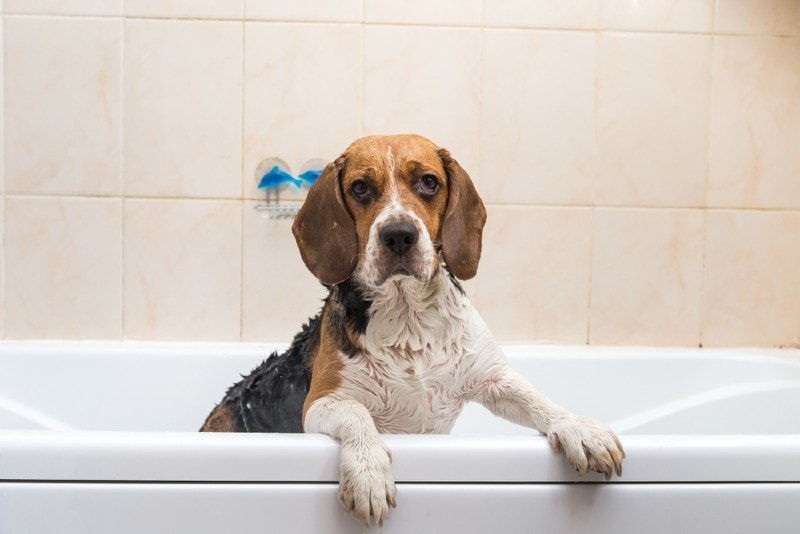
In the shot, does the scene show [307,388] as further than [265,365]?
No

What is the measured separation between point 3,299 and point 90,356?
0.48 meters

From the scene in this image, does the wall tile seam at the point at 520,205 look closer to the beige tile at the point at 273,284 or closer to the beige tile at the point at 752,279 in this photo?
the beige tile at the point at 752,279

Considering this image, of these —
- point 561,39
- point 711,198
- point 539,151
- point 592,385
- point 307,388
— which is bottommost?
point 592,385

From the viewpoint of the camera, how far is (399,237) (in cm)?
140

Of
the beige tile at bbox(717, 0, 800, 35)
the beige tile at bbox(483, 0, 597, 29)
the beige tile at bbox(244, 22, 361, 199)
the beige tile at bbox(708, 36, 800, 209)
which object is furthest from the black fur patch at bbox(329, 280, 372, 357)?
the beige tile at bbox(717, 0, 800, 35)

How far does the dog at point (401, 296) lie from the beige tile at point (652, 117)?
127cm

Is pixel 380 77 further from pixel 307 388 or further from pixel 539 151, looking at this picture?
pixel 307 388

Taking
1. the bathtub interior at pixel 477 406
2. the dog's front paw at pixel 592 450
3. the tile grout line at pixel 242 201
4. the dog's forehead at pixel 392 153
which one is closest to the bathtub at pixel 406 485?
the dog's front paw at pixel 592 450

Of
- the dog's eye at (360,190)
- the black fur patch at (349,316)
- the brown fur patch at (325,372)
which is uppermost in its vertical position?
the dog's eye at (360,190)

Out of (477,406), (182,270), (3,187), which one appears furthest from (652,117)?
(3,187)

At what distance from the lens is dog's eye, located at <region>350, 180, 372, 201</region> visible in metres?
1.52

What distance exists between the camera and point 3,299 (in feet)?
8.54

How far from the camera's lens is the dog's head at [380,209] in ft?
4.90

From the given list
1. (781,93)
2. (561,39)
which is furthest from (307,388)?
(781,93)
